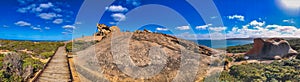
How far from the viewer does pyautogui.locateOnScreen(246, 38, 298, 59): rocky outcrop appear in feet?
67.0

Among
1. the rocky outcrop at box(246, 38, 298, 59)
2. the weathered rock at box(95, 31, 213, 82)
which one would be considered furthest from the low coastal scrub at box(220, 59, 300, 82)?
the rocky outcrop at box(246, 38, 298, 59)

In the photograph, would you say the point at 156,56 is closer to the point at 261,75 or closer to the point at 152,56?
the point at 152,56

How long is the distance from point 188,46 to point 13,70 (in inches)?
220

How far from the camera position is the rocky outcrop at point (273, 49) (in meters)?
20.4

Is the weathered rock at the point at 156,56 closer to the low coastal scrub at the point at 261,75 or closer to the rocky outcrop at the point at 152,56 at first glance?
the rocky outcrop at the point at 152,56

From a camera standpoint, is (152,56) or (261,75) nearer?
(152,56)

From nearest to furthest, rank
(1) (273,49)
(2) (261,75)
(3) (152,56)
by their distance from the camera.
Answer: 1. (3) (152,56)
2. (2) (261,75)
3. (1) (273,49)

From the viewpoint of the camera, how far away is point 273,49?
67.8 feet

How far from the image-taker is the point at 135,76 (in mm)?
7617

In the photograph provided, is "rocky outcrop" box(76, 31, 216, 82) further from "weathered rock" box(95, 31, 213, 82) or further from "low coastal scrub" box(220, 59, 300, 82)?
"low coastal scrub" box(220, 59, 300, 82)

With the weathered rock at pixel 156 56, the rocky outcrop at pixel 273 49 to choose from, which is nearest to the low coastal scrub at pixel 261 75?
the weathered rock at pixel 156 56

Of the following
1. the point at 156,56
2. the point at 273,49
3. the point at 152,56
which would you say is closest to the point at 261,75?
the point at 156,56

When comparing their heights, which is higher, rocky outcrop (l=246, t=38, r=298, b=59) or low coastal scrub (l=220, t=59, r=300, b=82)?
rocky outcrop (l=246, t=38, r=298, b=59)

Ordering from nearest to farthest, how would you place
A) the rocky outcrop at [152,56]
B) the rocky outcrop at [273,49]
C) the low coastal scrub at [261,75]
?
1. the rocky outcrop at [152,56]
2. the low coastal scrub at [261,75]
3. the rocky outcrop at [273,49]
